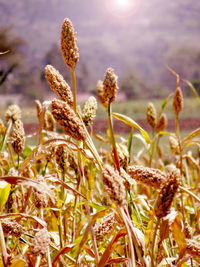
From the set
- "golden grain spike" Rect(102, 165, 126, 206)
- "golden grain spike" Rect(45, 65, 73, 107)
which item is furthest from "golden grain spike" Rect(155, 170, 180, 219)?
"golden grain spike" Rect(45, 65, 73, 107)

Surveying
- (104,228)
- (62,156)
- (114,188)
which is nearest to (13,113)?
(62,156)

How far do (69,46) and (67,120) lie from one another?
0.09 m

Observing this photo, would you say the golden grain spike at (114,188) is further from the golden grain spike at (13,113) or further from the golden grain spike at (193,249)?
the golden grain spike at (13,113)

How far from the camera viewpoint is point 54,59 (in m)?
12.4

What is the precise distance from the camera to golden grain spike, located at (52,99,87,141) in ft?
1.08

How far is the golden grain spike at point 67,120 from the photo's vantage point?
331mm

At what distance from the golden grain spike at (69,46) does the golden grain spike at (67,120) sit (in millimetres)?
66

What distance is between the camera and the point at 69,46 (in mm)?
376

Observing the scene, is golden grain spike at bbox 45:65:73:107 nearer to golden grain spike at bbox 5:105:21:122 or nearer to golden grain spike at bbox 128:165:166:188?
golden grain spike at bbox 128:165:166:188

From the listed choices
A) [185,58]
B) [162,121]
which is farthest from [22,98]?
[162,121]

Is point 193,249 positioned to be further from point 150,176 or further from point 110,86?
point 110,86

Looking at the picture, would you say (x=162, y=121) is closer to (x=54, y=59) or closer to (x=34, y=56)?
(x=54, y=59)

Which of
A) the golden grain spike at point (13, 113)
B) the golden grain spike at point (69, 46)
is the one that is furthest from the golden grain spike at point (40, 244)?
the golden grain spike at point (13, 113)

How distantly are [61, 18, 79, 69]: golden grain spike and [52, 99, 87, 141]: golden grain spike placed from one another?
66 millimetres
